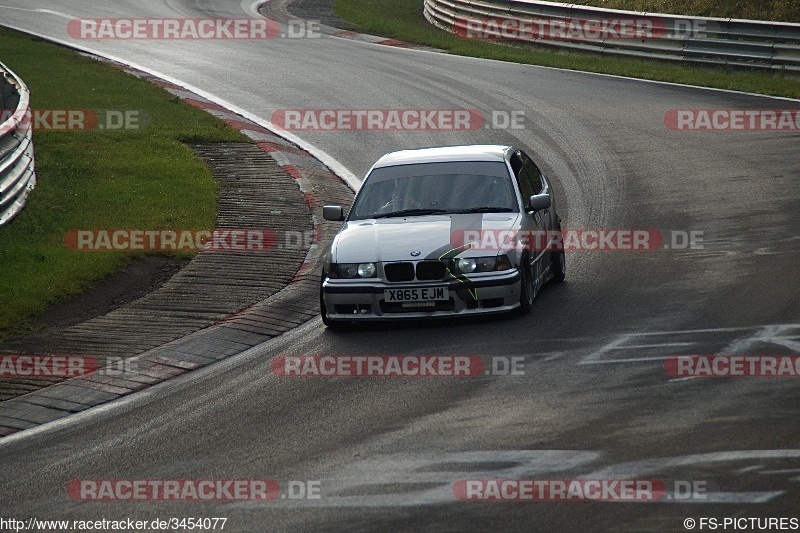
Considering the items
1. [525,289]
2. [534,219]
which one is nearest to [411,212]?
[534,219]

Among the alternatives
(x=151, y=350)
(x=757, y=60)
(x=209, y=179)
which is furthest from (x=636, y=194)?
(x=757, y=60)

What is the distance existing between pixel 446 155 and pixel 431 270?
7.08 feet

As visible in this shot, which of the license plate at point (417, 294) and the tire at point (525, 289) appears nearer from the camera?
the license plate at point (417, 294)

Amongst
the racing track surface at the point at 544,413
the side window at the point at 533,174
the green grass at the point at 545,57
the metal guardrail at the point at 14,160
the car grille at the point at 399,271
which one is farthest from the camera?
the green grass at the point at 545,57

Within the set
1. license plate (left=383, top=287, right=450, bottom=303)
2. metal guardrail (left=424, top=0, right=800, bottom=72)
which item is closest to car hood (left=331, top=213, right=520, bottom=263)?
license plate (left=383, top=287, right=450, bottom=303)

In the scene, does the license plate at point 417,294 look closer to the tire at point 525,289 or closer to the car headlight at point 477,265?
the car headlight at point 477,265

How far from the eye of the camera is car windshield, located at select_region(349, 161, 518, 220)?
11.9 metres

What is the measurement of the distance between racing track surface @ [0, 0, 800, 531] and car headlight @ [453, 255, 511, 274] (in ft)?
1.65

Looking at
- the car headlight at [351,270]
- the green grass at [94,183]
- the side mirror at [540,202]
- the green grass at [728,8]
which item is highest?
the green grass at [728,8]

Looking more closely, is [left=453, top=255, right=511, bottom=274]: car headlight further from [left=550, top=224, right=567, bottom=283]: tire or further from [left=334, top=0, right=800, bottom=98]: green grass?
[left=334, top=0, right=800, bottom=98]: green grass

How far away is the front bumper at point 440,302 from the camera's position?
35.2 feet

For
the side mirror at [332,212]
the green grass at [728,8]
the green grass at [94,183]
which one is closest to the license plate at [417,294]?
the side mirror at [332,212]

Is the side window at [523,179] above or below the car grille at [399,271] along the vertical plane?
Result: above

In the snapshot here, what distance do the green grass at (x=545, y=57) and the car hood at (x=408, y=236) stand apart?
12.8 meters
